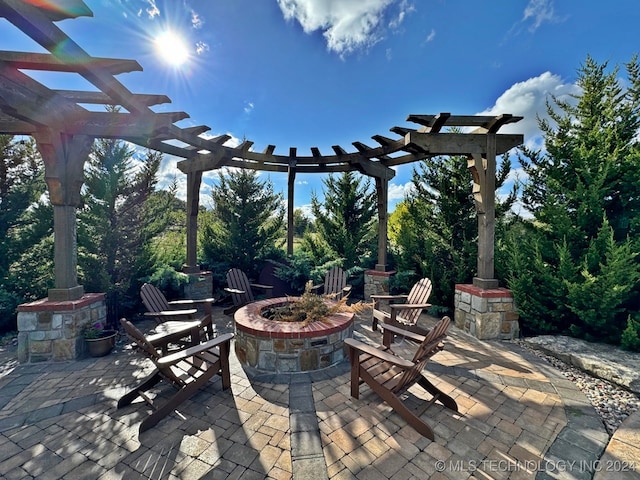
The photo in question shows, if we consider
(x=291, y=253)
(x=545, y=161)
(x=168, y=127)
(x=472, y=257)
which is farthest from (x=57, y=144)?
(x=545, y=161)

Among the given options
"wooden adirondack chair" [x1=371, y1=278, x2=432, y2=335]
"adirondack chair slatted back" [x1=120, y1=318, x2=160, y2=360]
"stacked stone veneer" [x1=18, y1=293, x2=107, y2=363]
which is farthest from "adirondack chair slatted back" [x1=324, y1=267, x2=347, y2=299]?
"stacked stone veneer" [x1=18, y1=293, x2=107, y2=363]

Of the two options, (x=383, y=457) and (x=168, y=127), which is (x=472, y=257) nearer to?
(x=383, y=457)

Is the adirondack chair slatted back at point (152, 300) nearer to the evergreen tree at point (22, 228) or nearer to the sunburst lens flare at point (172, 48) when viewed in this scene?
the evergreen tree at point (22, 228)

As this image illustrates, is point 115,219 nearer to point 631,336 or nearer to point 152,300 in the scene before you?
point 152,300

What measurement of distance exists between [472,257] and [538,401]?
309 centimetres

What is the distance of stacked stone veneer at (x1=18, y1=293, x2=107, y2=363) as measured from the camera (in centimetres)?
348

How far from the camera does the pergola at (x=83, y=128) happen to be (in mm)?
2594

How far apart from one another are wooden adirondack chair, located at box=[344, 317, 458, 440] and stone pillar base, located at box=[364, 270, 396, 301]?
3.55 m

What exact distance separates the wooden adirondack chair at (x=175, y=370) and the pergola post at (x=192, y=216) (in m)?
3.38

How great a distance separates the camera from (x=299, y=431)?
217 centimetres

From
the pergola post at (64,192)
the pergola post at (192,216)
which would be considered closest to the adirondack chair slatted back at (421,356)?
the pergola post at (64,192)

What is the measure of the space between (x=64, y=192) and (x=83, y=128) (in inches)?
35.9

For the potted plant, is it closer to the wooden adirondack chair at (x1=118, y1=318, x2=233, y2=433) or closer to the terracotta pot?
the terracotta pot

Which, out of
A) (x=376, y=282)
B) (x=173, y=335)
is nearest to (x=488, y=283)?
(x=376, y=282)
